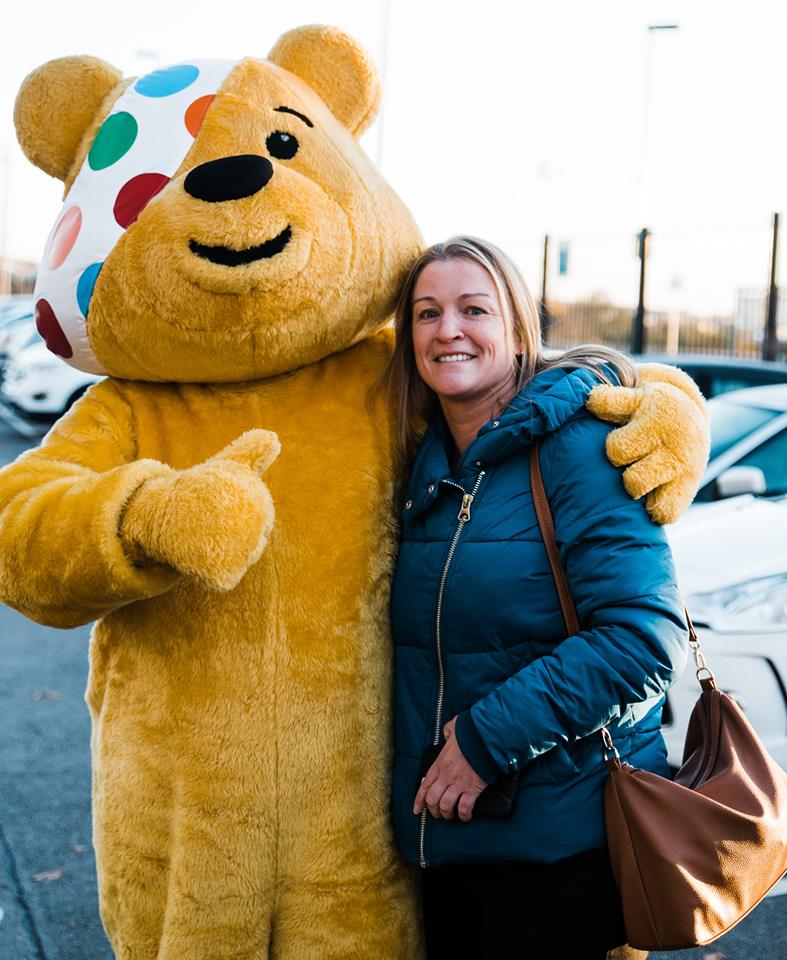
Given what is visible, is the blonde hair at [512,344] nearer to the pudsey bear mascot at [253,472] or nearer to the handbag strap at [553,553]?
the pudsey bear mascot at [253,472]

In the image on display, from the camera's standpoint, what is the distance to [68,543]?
6.09 feet

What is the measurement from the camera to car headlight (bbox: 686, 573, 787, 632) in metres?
3.85

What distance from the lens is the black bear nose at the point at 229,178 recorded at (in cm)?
204

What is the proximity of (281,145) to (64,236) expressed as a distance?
1.68 feet

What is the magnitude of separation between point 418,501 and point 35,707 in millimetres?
3836

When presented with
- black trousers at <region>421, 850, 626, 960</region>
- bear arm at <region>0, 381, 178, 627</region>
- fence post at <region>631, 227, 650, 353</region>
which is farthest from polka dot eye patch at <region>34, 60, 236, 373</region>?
fence post at <region>631, 227, 650, 353</region>

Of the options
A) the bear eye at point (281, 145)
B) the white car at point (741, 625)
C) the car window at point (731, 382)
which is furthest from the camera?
the car window at point (731, 382)

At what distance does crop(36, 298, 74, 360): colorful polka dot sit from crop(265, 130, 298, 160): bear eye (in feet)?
1.93

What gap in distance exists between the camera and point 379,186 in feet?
7.51

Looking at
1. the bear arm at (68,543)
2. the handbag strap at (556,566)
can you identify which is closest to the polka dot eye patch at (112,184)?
the bear arm at (68,543)

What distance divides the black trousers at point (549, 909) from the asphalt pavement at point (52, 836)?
1571 mm

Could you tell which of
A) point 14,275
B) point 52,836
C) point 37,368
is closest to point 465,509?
point 52,836

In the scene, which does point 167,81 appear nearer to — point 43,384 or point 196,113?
point 196,113

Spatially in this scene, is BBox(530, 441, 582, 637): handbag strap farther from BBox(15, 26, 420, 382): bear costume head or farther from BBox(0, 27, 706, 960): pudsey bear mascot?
BBox(15, 26, 420, 382): bear costume head
